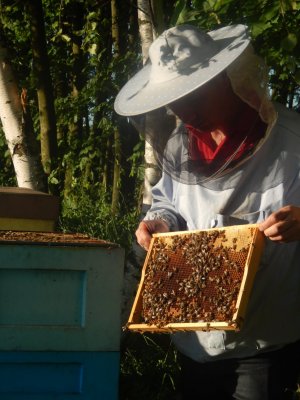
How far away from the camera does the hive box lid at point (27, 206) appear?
3760 mm

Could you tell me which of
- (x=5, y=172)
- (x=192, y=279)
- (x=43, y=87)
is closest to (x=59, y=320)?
(x=192, y=279)

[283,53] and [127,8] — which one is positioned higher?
[127,8]

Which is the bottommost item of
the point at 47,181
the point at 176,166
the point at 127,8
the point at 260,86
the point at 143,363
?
the point at 143,363

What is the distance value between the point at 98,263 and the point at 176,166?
1.41 ft

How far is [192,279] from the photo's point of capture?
104 inches

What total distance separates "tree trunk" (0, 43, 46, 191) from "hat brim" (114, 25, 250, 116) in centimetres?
340

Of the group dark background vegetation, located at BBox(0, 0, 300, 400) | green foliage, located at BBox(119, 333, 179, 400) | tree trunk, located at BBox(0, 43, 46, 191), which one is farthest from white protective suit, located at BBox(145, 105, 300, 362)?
tree trunk, located at BBox(0, 43, 46, 191)

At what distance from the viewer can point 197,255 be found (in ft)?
8.63

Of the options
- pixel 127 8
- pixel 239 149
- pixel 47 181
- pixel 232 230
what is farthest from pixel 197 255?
pixel 127 8

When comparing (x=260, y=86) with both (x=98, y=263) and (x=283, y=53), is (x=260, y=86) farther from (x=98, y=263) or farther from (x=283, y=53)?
(x=283, y=53)

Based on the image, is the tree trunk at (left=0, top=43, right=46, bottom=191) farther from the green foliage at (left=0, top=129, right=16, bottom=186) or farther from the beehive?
the green foliage at (left=0, top=129, right=16, bottom=186)

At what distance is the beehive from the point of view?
7.84ft

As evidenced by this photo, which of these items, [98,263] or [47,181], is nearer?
[98,263]

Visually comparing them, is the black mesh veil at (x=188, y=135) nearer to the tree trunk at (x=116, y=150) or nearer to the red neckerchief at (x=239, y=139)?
the red neckerchief at (x=239, y=139)
